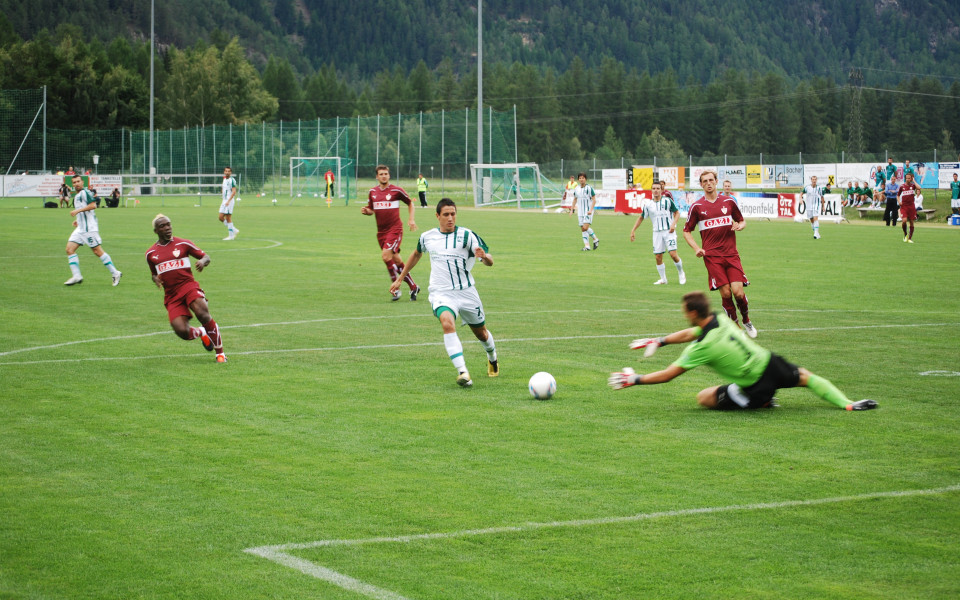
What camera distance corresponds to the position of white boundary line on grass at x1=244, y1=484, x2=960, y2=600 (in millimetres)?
5844

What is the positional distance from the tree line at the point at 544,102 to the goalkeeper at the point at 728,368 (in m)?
78.7

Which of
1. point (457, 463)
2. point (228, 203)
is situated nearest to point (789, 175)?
point (228, 203)

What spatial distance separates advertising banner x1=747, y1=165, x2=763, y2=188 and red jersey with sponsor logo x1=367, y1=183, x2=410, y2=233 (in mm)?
48987

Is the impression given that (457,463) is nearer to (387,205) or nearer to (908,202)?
(387,205)

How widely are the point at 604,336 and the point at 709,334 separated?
545 cm

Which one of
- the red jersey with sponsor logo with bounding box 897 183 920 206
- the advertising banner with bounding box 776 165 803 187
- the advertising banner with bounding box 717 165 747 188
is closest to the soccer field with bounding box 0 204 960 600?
the red jersey with sponsor logo with bounding box 897 183 920 206

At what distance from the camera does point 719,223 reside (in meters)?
15.7

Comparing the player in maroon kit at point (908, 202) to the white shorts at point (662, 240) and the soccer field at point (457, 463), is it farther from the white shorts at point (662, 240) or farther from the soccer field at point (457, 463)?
the soccer field at point (457, 463)

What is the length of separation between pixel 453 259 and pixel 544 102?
150 metres

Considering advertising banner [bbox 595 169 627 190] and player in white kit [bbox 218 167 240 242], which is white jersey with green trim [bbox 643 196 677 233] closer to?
player in white kit [bbox 218 167 240 242]

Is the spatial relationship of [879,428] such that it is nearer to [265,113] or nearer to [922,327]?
[922,327]

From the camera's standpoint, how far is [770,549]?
636 centimetres

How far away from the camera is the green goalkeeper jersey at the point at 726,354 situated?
9609 millimetres

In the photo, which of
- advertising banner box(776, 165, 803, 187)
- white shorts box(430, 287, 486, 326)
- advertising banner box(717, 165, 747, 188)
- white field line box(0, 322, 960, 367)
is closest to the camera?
white shorts box(430, 287, 486, 326)
